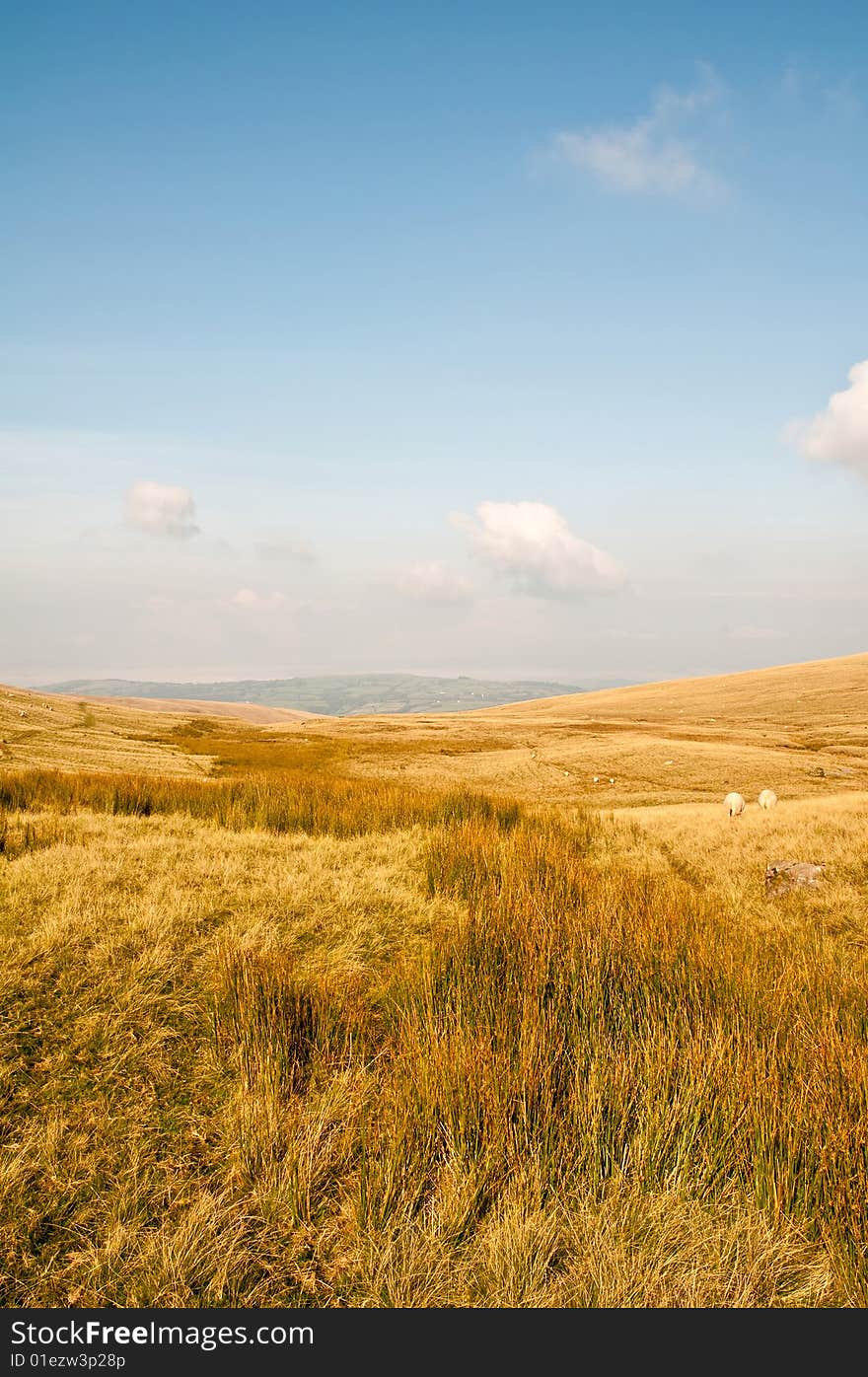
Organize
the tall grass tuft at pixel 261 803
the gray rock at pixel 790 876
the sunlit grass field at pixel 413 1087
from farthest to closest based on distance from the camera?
the tall grass tuft at pixel 261 803
the gray rock at pixel 790 876
the sunlit grass field at pixel 413 1087

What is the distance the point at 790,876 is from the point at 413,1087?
10013 mm

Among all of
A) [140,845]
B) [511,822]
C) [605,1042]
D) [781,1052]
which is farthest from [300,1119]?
[511,822]

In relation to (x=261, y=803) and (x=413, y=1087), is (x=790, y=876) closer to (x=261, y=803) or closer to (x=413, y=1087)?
(x=261, y=803)

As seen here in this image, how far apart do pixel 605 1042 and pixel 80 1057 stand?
3394 millimetres

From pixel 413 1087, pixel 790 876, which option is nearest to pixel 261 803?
pixel 413 1087

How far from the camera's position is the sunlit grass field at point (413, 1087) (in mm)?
2570

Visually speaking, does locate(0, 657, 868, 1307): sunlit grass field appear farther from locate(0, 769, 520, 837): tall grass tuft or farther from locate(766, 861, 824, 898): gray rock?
locate(0, 769, 520, 837): tall grass tuft

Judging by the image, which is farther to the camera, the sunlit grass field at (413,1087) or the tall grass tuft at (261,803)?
the tall grass tuft at (261,803)

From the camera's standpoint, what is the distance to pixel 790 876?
35.8 ft

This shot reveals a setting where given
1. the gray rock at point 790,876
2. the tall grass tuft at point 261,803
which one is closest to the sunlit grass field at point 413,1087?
the gray rock at point 790,876

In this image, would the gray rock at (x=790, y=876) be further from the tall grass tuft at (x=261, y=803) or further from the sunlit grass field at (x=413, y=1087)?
the tall grass tuft at (x=261, y=803)

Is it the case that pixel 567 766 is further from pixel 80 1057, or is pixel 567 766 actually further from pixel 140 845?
pixel 80 1057

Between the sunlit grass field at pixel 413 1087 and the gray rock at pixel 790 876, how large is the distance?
2159 mm

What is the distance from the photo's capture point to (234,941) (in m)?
5.50
